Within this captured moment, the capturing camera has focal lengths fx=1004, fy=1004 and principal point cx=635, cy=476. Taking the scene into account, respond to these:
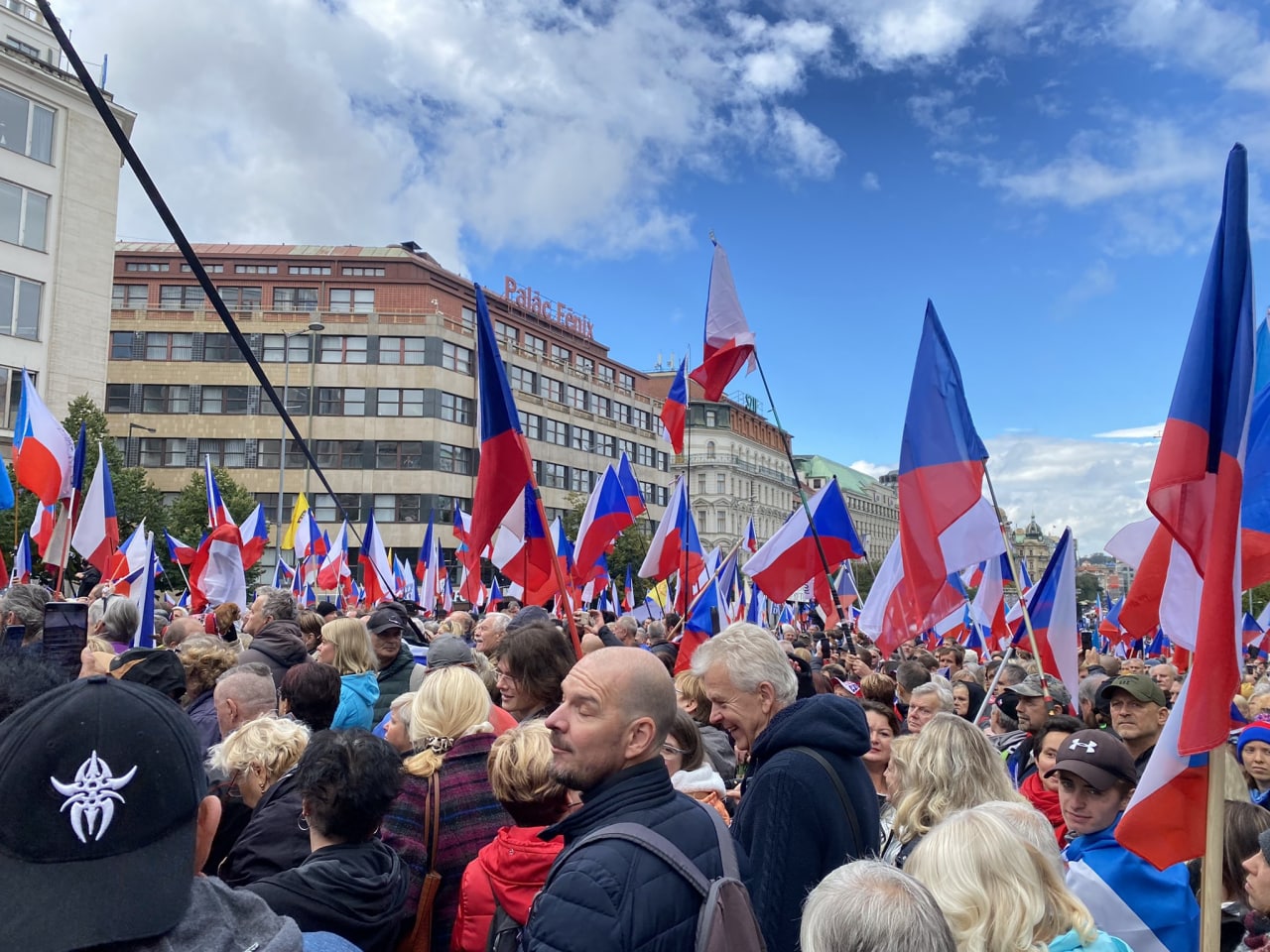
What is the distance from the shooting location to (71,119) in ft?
109

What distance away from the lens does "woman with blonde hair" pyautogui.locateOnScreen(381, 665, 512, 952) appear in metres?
3.61

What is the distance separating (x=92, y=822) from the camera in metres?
1.41

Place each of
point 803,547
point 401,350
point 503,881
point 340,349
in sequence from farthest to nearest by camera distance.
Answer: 1. point 340,349
2. point 401,350
3. point 803,547
4. point 503,881

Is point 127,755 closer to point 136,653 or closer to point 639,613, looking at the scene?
point 136,653

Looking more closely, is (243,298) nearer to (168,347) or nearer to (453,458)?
(168,347)

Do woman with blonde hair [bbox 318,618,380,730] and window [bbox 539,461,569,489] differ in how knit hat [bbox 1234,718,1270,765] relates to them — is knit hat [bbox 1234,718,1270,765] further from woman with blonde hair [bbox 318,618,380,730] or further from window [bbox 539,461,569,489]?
window [bbox 539,461,569,489]

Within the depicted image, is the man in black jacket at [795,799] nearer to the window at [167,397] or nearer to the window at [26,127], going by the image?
the window at [26,127]

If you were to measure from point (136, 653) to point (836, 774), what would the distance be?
14.3ft

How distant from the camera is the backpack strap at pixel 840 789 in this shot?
3.42 m

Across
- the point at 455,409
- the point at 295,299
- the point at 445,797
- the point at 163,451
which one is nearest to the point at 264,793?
the point at 445,797

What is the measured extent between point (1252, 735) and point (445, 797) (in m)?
4.80

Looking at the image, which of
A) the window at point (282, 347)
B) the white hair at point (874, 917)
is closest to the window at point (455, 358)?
the window at point (282, 347)

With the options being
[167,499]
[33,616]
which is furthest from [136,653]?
[167,499]

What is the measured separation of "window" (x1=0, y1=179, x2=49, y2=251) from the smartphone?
30.2 m
